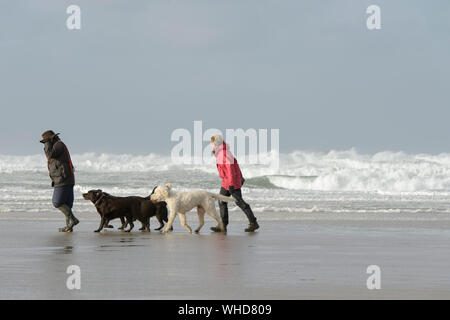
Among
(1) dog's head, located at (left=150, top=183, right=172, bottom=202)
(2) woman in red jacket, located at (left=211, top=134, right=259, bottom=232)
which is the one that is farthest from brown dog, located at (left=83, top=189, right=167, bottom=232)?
(2) woman in red jacket, located at (left=211, top=134, right=259, bottom=232)

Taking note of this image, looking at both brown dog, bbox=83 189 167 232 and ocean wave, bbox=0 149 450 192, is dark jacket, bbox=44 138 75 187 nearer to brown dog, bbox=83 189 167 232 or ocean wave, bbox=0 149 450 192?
brown dog, bbox=83 189 167 232

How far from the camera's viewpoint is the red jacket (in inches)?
520

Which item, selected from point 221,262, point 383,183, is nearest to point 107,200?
point 221,262

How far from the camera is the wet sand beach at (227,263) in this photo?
6738mm

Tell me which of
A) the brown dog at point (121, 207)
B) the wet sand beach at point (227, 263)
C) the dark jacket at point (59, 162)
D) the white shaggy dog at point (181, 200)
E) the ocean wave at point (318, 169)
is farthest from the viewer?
the ocean wave at point (318, 169)

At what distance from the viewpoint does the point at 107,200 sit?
13.2 m

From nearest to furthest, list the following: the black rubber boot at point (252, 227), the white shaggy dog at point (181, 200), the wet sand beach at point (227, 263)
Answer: the wet sand beach at point (227, 263) → the white shaggy dog at point (181, 200) → the black rubber boot at point (252, 227)

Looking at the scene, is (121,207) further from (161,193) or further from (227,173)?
(227,173)

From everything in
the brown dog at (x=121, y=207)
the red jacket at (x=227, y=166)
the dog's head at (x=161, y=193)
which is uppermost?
the red jacket at (x=227, y=166)

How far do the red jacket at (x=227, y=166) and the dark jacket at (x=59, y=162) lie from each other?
2519 mm

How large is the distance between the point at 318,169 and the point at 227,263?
43444 millimetres

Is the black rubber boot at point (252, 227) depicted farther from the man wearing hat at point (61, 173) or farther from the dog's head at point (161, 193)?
the man wearing hat at point (61, 173)

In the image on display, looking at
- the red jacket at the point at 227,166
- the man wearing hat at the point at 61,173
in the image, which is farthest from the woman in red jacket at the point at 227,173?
the man wearing hat at the point at 61,173
